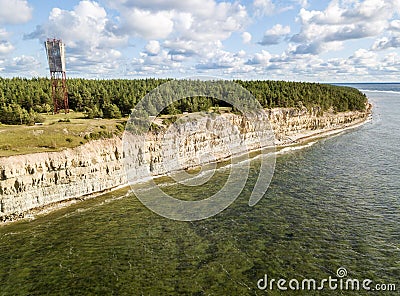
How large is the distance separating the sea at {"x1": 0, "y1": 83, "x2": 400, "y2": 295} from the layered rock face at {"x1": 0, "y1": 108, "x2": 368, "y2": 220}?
14.0 ft

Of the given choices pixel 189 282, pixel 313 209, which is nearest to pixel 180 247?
→ pixel 189 282

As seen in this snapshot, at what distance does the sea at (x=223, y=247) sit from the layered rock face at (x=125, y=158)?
4.26 meters

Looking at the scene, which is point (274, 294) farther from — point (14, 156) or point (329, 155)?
point (329, 155)

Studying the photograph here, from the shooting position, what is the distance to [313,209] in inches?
1997

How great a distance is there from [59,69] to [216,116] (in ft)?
149

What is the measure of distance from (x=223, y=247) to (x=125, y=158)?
1404 inches

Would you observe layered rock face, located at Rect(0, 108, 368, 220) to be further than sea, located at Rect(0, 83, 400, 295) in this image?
Yes

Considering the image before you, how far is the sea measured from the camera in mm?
32625

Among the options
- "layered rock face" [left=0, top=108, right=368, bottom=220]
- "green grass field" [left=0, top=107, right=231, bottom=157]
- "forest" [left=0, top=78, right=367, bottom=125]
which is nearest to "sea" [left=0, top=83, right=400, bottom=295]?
"layered rock face" [left=0, top=108, right=368, bottom=220]

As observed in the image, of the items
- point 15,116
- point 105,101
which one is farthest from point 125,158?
point 105,101

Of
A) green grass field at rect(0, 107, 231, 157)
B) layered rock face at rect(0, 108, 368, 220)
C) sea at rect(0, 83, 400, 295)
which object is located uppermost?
green grass field at rect(0, 107, 231, 157)

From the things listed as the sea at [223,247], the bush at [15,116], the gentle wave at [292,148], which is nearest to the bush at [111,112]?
the bush at [15,116]

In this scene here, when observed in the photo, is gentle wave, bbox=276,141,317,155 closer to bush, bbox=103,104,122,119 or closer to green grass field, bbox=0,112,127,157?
bush, bbox=103,104,122,119

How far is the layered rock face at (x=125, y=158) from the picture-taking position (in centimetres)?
5147
